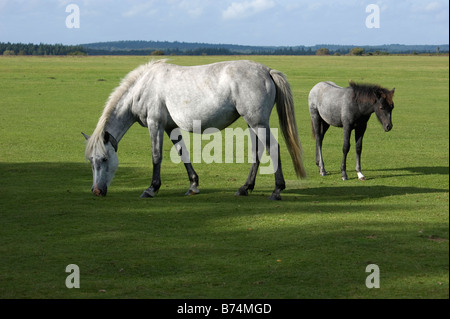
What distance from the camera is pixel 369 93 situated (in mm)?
13641

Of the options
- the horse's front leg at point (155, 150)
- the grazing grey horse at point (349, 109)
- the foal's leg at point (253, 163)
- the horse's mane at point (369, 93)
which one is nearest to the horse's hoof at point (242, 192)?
the foal's leg at point (253, 163)

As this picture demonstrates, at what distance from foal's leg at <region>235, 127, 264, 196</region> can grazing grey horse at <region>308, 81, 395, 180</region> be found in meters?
3.12

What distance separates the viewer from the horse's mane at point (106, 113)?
11.1 m

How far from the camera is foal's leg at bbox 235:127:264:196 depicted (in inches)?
445

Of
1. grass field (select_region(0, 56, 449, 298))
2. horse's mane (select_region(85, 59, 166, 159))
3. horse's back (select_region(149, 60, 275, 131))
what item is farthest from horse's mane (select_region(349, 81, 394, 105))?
horse's mane (select_region(85, 59, 166, 159))

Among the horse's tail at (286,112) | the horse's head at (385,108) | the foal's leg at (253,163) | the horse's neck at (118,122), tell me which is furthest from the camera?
the horse's head at (385,108)

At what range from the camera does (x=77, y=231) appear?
30.3ft

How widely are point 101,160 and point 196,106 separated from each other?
182 cm

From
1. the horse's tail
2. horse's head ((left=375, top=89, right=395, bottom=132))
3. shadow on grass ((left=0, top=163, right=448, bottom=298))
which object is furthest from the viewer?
horse's head ((left=375, top=89, right=395, bottom=132))

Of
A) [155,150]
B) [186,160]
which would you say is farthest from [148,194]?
[186,160]

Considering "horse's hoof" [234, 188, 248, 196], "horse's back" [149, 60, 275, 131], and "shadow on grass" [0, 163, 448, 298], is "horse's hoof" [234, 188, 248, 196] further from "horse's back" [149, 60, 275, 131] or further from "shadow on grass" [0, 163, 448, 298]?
"horse's back" [149, 60, 275, 131]

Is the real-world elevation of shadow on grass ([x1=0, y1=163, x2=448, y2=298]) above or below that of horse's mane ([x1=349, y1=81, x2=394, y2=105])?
below

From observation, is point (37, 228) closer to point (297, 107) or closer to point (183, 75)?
point (183, 75)

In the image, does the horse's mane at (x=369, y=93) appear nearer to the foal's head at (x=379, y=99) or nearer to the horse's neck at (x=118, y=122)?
the foal's head at (x=379, y=99)
